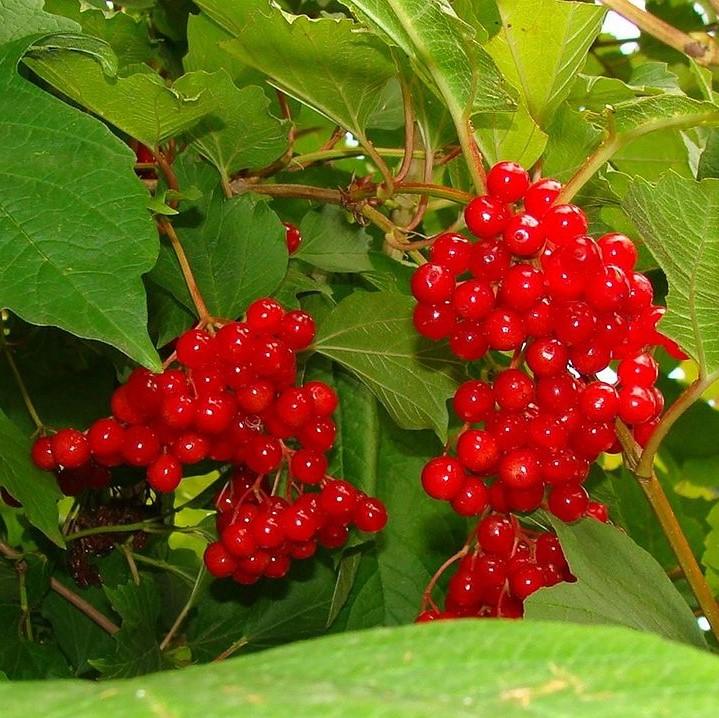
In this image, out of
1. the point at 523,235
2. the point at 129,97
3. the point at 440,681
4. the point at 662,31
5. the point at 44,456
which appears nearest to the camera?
the point at 440,681

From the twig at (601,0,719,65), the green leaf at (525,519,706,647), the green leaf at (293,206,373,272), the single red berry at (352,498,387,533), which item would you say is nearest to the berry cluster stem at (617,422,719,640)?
the green leaf at (525,519,706,647)

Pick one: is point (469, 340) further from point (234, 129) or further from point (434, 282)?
point (234, 129)

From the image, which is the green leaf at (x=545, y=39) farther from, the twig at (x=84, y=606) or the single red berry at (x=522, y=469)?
the twig at (x=84, y=606)

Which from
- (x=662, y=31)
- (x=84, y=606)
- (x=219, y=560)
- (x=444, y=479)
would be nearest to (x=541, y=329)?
(x=444, y=479)

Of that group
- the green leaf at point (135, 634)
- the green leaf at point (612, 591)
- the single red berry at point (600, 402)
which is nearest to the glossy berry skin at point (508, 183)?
the single red berry at point (600, 402)

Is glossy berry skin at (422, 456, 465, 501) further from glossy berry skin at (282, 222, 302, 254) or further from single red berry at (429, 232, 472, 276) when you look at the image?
glossy berry skin at (282, 222, 302, 254)

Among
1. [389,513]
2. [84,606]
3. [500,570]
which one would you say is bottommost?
[84,606]

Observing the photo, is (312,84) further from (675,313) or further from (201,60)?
(675,313)
